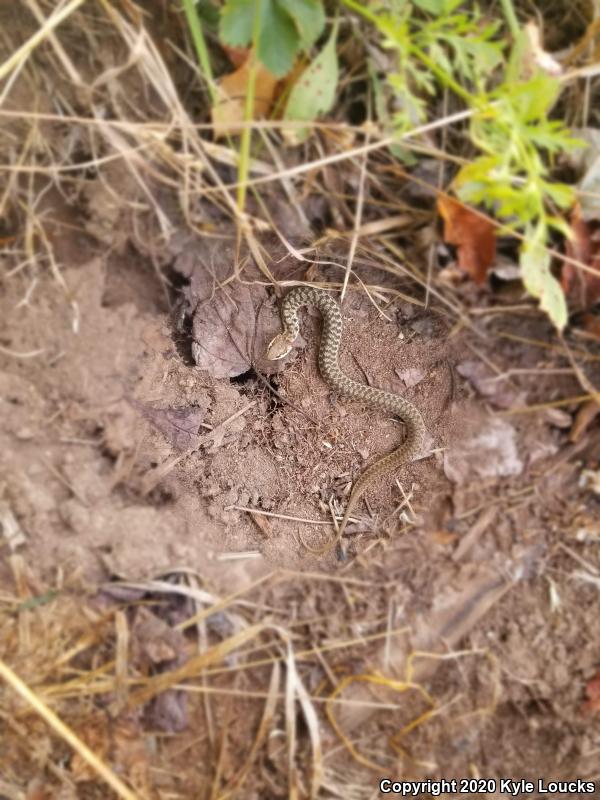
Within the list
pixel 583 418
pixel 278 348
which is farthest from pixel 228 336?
pixel 583 418

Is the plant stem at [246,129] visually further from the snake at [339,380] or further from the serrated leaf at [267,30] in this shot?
the snake at [339,380]

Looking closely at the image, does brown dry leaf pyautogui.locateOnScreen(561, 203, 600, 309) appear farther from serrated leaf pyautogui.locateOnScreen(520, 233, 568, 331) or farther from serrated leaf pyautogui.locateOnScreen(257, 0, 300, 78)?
serrated leaf pyautogui.locateOnScreen(257, 0, 300, 78)

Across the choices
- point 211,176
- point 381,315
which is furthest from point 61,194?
point 381,315

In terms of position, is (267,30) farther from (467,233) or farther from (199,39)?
(467,233)

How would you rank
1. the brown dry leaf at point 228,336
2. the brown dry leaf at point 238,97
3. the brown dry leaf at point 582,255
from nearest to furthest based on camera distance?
the brown dry leaf at point 228,336
the brown dry leaf at point 238,97
the brown dry leaf at point 582,255

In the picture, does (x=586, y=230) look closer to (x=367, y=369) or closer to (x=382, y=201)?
(x=382, y=201)

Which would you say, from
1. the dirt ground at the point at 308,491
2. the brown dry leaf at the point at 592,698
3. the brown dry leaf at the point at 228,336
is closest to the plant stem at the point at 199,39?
the dirt ground at the point at 308,491
